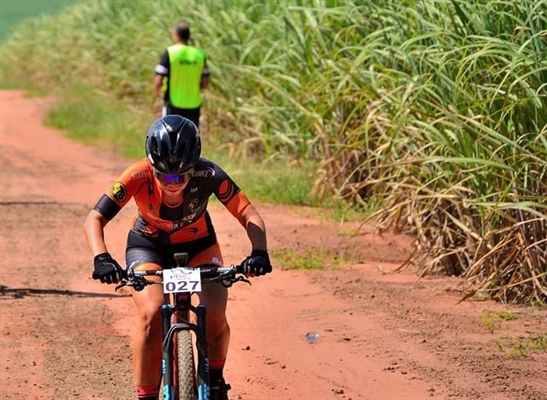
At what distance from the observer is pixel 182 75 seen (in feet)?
49.6

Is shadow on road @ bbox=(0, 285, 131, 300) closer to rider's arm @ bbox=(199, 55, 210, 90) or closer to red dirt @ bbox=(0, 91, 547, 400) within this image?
red dirt @ bbox=(0, 91, 547, 400)

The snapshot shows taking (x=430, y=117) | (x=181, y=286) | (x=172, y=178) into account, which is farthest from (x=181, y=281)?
(x=430, y=117)

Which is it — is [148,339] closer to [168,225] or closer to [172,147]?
[168,225]

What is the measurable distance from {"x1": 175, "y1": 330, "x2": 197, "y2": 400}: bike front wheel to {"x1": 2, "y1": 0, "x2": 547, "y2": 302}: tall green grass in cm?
309

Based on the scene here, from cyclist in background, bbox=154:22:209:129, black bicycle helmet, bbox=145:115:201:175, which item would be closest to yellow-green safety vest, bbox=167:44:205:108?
cyclist in background, bbox=154:22:209:129

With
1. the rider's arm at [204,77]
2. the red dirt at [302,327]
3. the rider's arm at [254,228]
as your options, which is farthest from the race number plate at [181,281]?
the rider's arm at [204,77]

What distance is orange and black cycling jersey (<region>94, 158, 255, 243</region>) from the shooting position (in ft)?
18.1

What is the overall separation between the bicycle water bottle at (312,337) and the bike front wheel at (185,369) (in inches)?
109

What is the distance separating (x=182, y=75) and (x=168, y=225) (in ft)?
31.6

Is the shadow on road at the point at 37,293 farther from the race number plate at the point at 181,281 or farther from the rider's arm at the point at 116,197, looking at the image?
Result: the race number plate at the point at 181,281

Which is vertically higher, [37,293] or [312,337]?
[312,337]

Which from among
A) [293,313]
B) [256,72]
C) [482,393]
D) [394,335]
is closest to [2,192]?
[256,72]

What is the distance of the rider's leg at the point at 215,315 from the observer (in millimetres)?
5445

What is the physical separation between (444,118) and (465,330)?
154 centimetres
